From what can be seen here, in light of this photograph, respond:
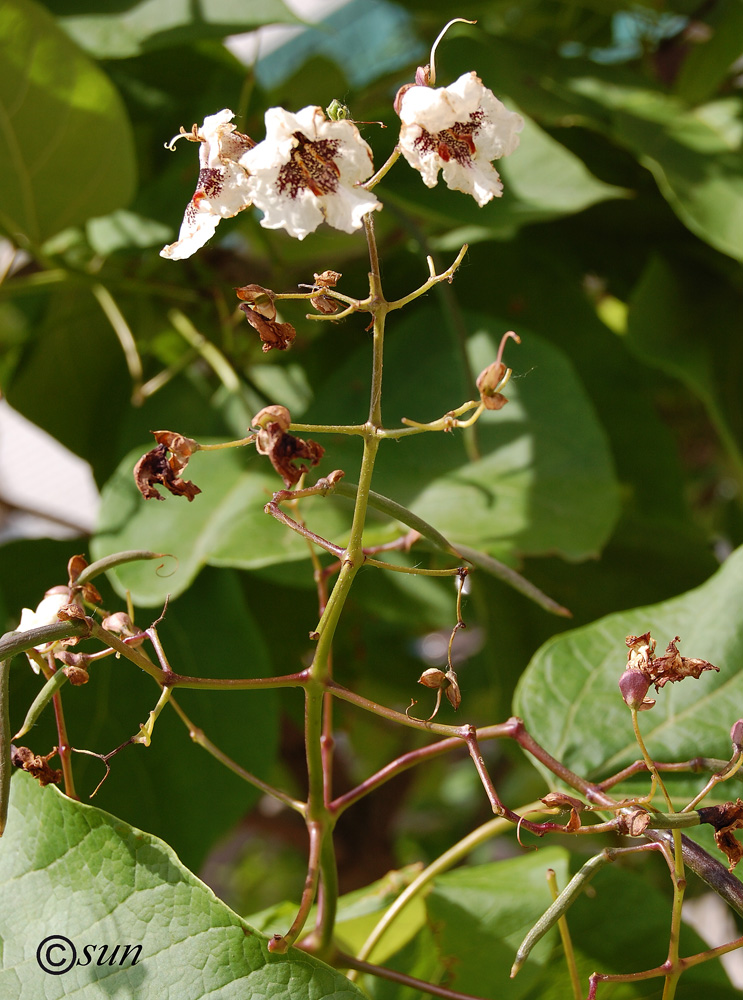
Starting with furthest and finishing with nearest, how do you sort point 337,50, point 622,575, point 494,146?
1. point 337,50
2. point 622,575
3. point 494,146

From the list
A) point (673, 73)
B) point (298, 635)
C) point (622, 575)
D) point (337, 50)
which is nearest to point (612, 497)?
point (622, 575)

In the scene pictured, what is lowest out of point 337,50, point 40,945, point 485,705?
point 485,705

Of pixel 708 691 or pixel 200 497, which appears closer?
pixel 708 691

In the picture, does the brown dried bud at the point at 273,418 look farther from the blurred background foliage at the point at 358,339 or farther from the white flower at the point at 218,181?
the blurred background foliage at the point at 358,339

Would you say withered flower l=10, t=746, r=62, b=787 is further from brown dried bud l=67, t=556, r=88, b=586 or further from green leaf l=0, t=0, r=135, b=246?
green leaf l=0, t=0, r=135, b=246

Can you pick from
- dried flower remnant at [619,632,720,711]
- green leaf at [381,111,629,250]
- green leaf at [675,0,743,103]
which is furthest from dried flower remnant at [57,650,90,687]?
green leaf at [675,0,743,103]

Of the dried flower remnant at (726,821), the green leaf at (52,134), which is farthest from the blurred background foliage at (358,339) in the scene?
the dried flower remnant at (726,821)

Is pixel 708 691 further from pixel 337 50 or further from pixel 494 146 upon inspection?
pixel 337 50
